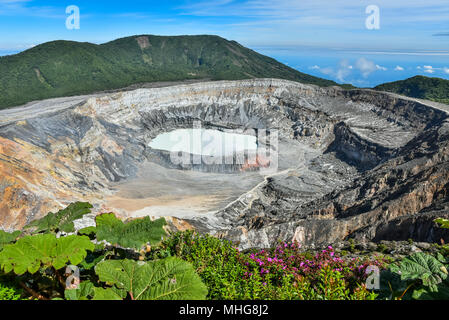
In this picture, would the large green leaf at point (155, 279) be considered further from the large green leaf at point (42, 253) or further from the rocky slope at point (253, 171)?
the rocky slope at point (253, 171)

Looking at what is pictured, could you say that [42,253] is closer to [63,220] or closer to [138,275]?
[138,275]

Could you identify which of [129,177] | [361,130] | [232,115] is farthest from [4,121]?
[361,130]

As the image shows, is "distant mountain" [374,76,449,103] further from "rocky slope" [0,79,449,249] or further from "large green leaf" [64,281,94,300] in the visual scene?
"large green leaf" [64,281,94,300]

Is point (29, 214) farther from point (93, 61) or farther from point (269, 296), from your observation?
point (93, 61)


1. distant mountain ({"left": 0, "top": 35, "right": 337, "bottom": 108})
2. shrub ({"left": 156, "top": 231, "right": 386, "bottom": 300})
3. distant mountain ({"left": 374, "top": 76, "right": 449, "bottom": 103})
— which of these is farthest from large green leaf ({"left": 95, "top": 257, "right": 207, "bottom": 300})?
distant mountain ({"left": 374, "top": 76, "right": 449, "bottom": 103})
